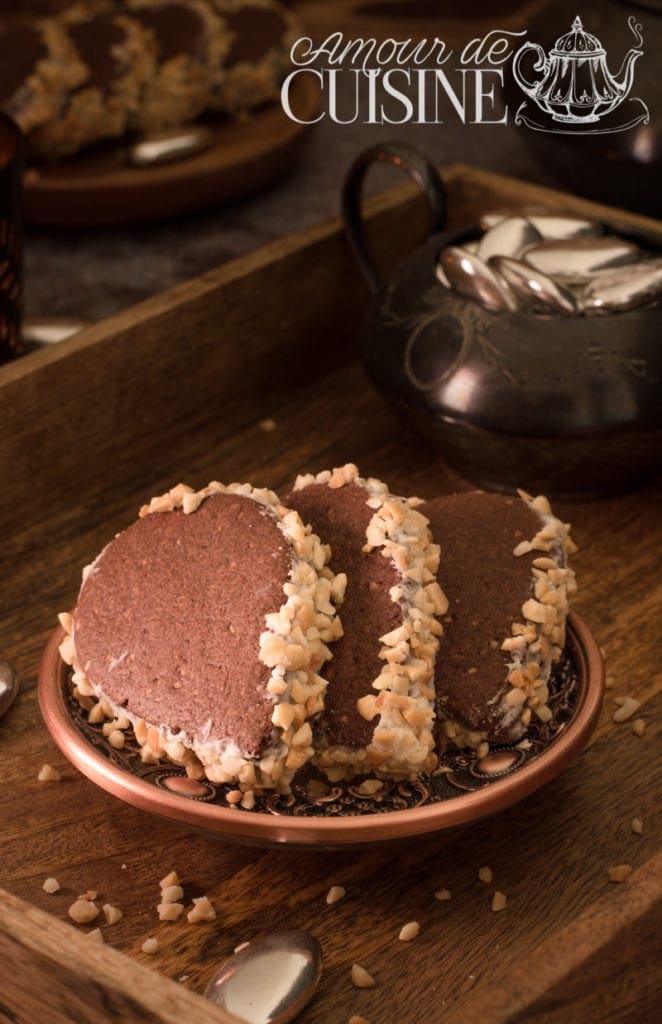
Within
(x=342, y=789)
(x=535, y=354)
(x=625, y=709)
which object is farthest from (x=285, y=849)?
(x=535, y=354)

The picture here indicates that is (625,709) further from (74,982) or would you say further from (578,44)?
(578,44)

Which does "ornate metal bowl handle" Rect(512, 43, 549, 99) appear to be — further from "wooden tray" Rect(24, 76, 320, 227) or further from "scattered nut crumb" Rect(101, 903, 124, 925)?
"scattered nut crumb" Rect(101, 903, 124, 925)

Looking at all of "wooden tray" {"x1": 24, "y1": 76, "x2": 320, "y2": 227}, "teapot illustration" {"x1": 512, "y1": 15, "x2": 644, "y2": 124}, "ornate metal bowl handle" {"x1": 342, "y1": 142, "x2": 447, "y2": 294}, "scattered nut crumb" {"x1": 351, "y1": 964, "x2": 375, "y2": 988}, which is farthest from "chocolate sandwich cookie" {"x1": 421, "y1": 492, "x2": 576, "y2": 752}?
"wooden tray" {"x1": 24, "y1": 76, "x2": 320, "y2": 227}

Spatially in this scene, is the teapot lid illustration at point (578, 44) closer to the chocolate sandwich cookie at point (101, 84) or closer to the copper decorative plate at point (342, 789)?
the chocolate sandwich cookie at point (101, 84)

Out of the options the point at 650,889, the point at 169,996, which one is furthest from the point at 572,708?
the point at 169,996

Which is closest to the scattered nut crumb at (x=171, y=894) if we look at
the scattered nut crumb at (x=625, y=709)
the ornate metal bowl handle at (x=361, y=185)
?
the scattered nut crumb at (x=625, y=709)
